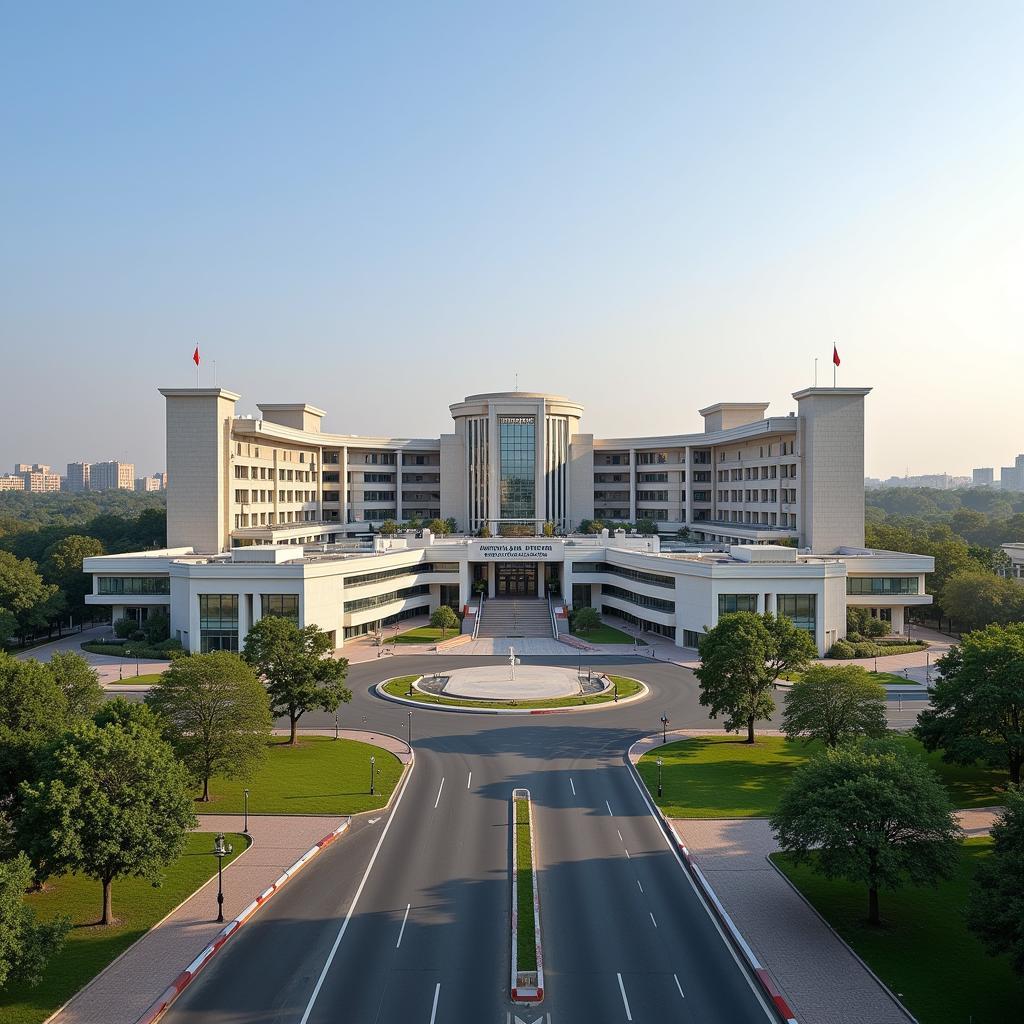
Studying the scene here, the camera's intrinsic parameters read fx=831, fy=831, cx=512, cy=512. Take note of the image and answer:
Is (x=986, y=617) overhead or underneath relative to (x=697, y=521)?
underneath

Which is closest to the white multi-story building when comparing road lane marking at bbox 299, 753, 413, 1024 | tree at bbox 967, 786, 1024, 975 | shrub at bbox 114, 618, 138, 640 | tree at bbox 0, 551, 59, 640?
shrub at bbox 114, 618, 138, 640

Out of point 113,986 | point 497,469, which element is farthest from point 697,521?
point 113,986

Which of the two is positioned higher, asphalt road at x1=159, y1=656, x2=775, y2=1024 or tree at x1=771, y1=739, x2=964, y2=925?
tree at x1=771, y1=739, x2=964, y2=925

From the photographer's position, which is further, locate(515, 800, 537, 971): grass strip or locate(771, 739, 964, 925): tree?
locate(771, 739, 964, 925): tree

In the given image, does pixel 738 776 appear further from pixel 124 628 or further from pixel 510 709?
pixel 124 628

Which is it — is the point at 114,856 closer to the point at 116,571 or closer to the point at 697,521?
the point at 116,571

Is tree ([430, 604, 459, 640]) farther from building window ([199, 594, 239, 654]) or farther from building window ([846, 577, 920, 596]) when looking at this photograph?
building window ([846, 577, 920, 596])
